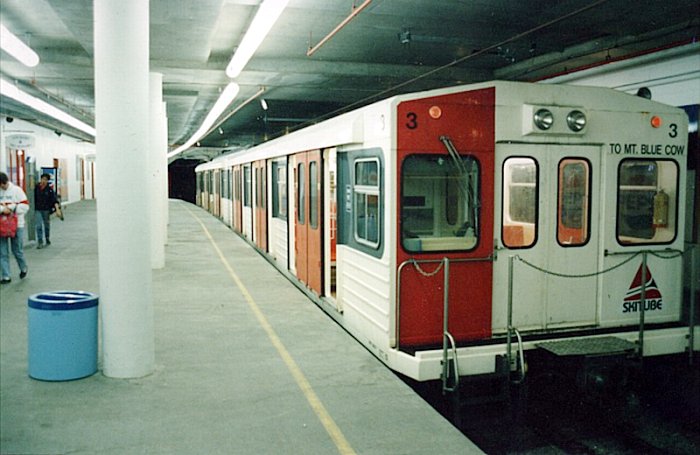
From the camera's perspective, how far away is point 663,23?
11727 millimetres

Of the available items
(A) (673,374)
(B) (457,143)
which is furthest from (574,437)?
(B) (457,143)

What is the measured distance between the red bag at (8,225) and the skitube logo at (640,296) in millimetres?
9402

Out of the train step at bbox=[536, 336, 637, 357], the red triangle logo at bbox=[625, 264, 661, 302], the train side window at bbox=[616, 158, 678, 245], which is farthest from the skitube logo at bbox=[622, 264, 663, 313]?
the train step at bbox=[536, 336, 637, 357]

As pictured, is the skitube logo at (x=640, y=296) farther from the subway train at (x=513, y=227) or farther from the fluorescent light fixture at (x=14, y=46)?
the fluorescent light fixture at (x=14, y=46)

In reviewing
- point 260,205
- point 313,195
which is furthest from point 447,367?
point 260,205

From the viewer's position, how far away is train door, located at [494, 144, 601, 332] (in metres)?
6.59

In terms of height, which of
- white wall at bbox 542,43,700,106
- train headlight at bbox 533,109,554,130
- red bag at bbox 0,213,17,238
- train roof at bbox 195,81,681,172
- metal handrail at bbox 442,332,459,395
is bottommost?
metal handrail at bbox 442,332,459,395

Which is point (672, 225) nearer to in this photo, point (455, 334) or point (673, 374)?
point (673, 374)

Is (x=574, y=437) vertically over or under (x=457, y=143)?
under

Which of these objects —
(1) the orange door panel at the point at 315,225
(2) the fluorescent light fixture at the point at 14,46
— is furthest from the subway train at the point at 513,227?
(2) the fluorescent light fixture at the point at 14,46

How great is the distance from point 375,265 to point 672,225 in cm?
336

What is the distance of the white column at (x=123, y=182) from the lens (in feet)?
19.5

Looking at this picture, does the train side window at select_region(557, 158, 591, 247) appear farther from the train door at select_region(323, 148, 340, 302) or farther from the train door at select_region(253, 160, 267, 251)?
the train door at select_region(253, 160, 267, 251)

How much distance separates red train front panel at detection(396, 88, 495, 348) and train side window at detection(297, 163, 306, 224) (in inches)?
169
